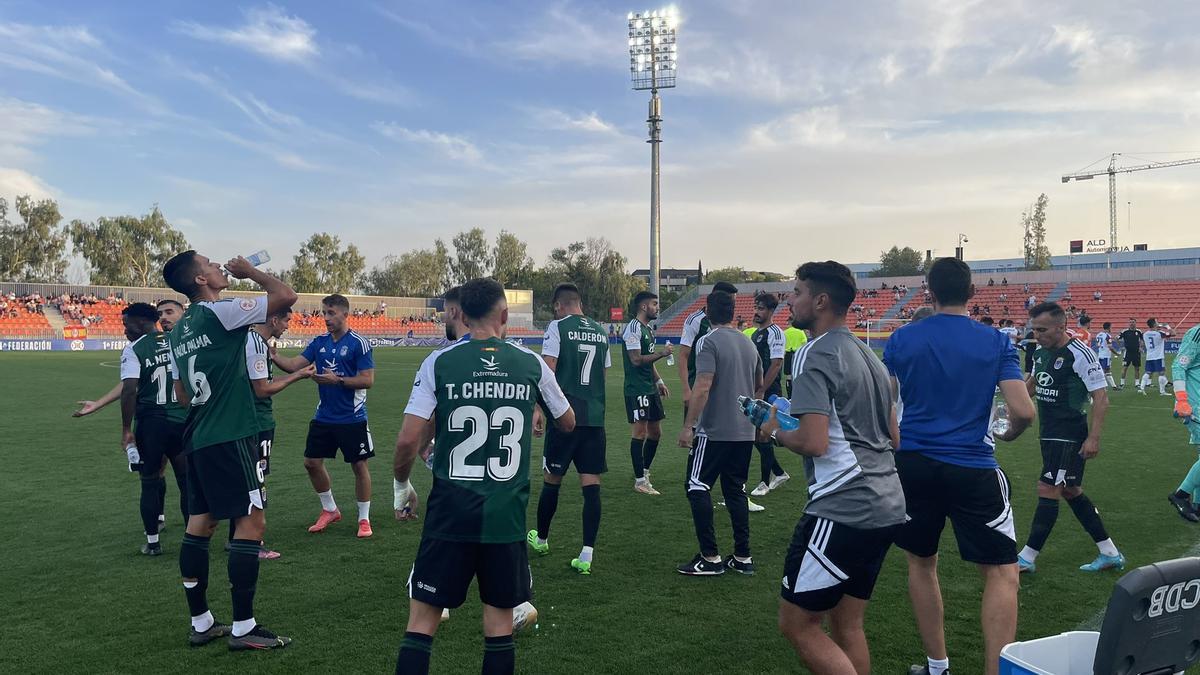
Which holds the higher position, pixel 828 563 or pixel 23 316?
pixel 23 316

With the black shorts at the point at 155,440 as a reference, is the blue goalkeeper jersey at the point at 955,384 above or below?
above

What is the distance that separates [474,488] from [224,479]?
223 centimetres

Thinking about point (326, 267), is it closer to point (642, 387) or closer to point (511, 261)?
point (511, 261)

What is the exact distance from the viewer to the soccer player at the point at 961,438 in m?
3.82

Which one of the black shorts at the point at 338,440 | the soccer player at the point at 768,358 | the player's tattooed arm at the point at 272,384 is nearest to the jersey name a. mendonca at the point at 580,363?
the player's tattooed arm at the point at 272,384

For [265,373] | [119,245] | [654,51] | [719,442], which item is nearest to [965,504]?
[719,442]

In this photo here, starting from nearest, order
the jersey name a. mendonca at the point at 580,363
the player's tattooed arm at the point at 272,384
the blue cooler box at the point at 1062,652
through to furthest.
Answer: the blue cooler box at the point at 1062,652 → the player's tattooed arm at the point at 272,384 → the jersey name a. mendonca at the point at 580,363

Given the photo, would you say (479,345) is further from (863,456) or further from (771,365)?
(771,365)

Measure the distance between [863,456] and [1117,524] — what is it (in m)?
5.99

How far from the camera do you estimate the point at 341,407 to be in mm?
7332

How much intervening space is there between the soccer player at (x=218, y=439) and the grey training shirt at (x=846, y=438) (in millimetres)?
3253

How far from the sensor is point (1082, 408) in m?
6.07

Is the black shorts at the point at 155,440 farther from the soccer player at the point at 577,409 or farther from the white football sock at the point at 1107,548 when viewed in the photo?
the white football sock at the point at 1107,548

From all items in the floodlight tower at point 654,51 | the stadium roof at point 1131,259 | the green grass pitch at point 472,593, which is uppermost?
the floodlight tower at point 654,51
